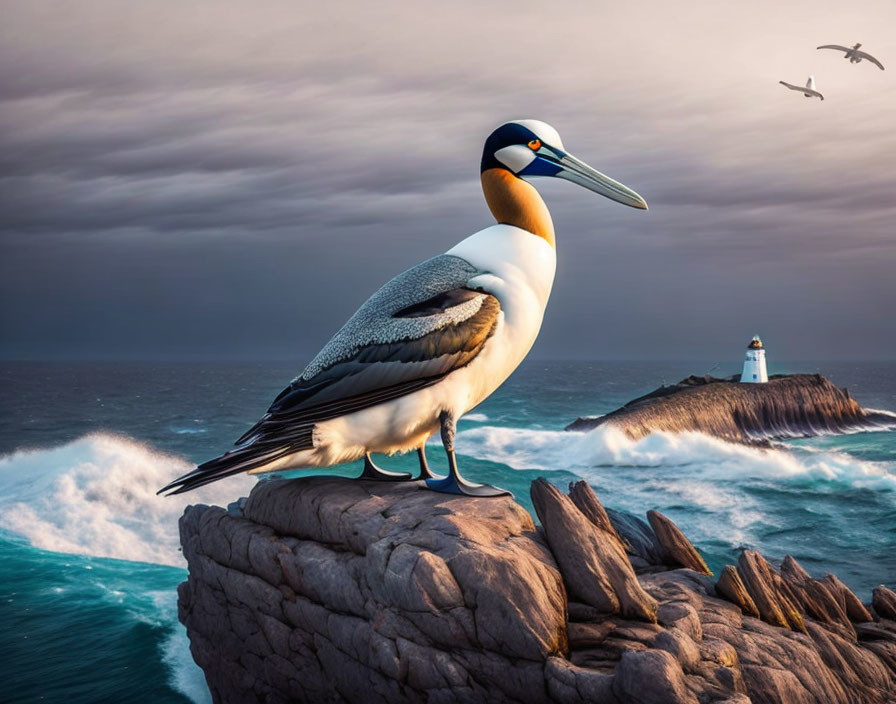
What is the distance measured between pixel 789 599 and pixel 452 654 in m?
4.60

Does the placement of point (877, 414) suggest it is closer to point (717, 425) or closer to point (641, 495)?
point (717, 425)

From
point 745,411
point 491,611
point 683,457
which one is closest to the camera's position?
point 491,611

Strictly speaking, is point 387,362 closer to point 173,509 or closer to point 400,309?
point 400,309

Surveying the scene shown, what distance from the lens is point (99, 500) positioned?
2445 cm

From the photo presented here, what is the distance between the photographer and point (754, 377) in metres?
48.3

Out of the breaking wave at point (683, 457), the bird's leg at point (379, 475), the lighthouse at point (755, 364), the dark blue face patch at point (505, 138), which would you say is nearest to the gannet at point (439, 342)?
the dark blue face patch at point (505, 138)

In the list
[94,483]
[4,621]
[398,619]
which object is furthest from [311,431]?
[94,483]

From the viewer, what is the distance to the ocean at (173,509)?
14102 mm

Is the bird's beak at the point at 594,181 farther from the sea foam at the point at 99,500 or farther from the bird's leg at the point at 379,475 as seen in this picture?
the sea foam at the point at 99,500

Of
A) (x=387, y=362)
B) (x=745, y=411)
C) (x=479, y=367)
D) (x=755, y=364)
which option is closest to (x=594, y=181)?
(x=479, y=367)

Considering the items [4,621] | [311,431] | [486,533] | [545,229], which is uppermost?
[545,229]

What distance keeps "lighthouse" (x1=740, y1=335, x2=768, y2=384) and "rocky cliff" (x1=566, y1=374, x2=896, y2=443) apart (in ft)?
2.25

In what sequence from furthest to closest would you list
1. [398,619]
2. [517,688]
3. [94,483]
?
[94,483]
[398,619]
[517,688]

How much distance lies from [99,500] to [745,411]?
35.4 m
